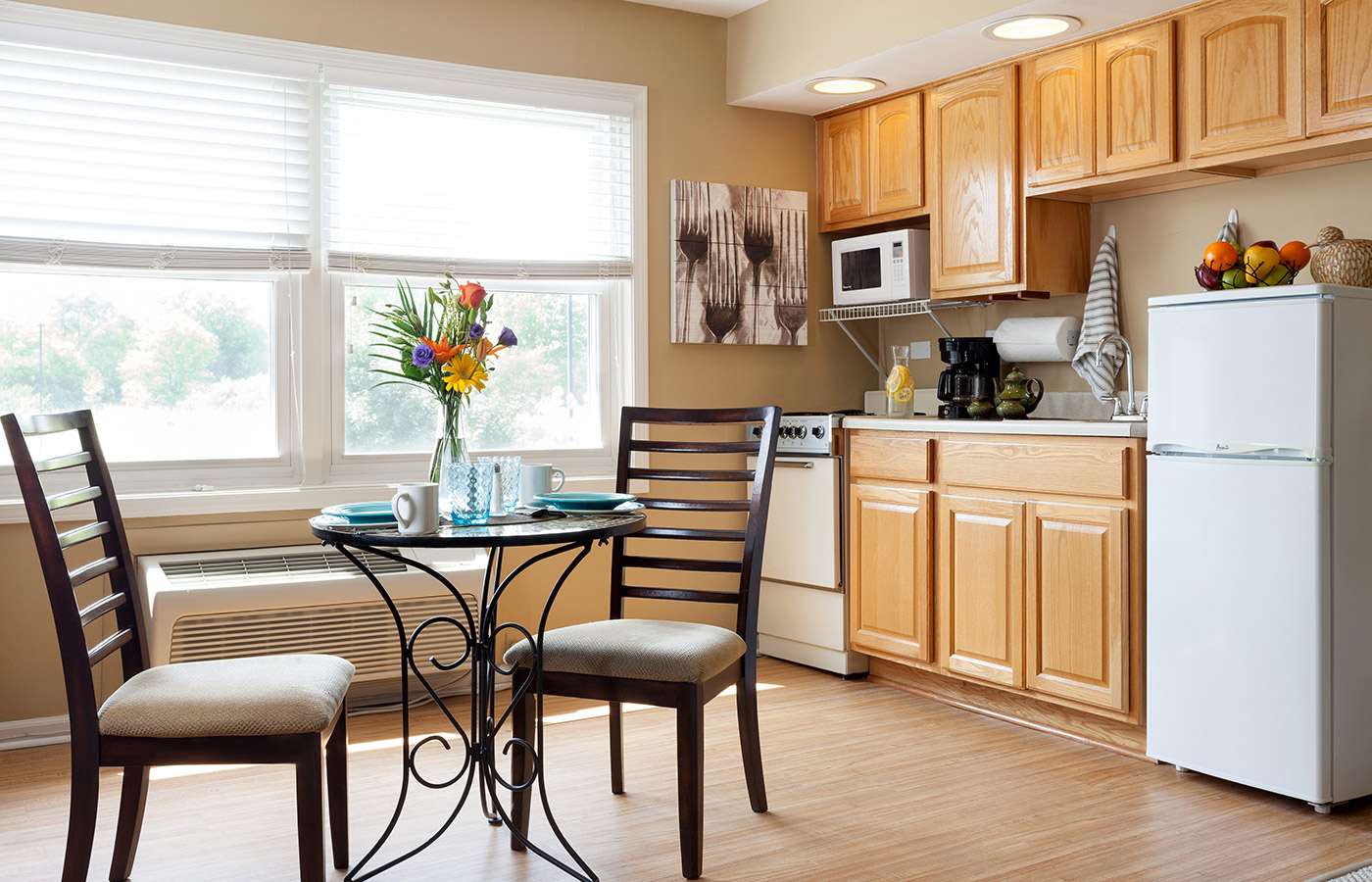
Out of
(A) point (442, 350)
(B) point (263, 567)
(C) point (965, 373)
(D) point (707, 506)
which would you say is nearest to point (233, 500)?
(B) point (263, 567)

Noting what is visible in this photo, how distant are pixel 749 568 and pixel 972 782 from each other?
2.95ft

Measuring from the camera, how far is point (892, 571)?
3889mm

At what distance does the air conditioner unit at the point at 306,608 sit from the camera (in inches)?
126

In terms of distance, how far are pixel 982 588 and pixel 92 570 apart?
252 cm

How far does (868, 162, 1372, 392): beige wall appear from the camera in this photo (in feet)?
10.6

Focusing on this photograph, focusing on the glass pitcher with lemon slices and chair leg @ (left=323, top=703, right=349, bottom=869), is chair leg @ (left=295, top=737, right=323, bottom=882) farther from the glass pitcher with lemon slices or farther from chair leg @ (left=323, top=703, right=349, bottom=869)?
the glass pitcher with lemon slices

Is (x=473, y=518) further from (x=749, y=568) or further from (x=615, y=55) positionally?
(x=615, y=55)

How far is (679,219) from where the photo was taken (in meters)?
4.37

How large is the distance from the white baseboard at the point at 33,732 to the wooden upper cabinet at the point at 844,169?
129 inches

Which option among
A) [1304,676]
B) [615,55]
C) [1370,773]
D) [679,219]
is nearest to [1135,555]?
[1304,676]

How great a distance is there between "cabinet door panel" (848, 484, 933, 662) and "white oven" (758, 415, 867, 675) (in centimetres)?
7

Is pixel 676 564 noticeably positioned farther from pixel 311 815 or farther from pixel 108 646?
pixel 108 646

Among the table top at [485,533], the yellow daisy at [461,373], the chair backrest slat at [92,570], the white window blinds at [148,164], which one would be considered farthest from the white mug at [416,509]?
the white window blinds at [148,164]

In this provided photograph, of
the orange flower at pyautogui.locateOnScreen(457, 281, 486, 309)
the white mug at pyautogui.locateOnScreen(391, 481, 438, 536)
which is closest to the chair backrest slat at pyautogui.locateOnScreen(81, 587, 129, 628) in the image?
the white mug at pyautogui.locateOnScreen(391, 481, 438, 536)
